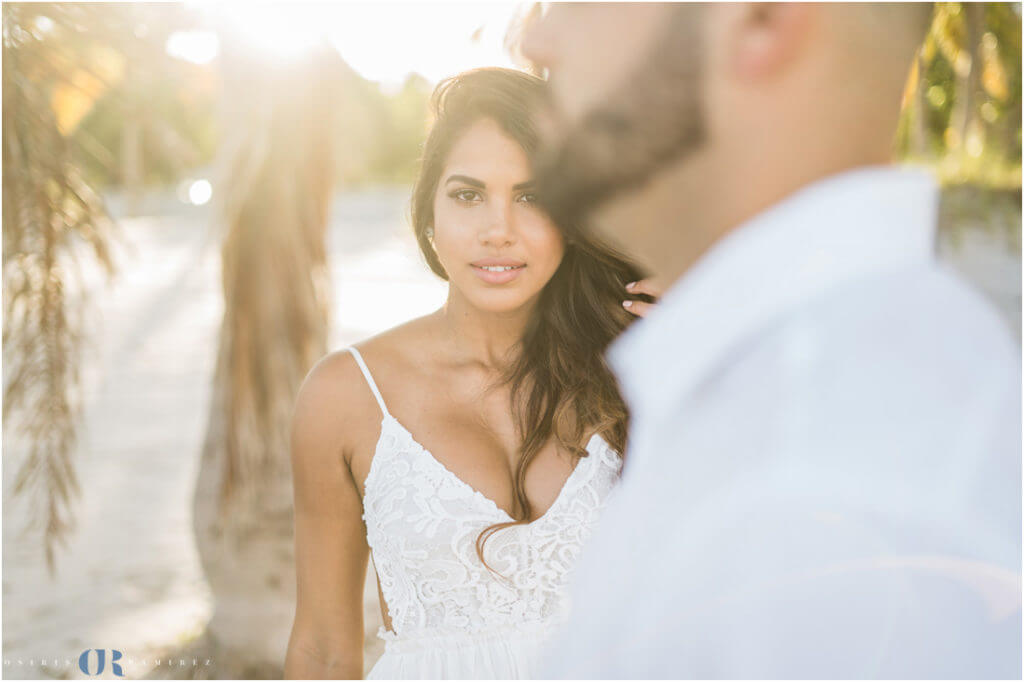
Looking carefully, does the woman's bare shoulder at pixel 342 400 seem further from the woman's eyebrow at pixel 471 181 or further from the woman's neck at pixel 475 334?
the woman's eyebrow at pixel 471 181

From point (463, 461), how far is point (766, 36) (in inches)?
59.2

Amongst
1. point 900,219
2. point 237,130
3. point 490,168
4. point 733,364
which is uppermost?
point 237,130

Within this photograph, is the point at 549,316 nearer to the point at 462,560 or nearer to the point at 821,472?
the point at 462,560

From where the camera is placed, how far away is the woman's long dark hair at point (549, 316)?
7.04 ft

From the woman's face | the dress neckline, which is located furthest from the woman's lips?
the dress neckline

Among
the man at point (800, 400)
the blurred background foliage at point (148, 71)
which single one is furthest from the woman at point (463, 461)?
the man at point (800, 400)

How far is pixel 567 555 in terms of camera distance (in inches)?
80.3

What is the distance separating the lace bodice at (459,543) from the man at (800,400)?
4.12 feet

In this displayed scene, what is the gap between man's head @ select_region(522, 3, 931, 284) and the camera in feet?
2.60

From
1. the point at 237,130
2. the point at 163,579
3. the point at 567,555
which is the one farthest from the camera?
the point at 163,579

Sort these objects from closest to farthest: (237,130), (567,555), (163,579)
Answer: (567,555) < (237,130) < (163,579)

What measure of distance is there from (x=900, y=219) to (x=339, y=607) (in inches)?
67.7

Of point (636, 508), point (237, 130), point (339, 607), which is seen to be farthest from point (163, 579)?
point (636, 508)

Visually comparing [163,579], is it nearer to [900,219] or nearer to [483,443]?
[483,443]
